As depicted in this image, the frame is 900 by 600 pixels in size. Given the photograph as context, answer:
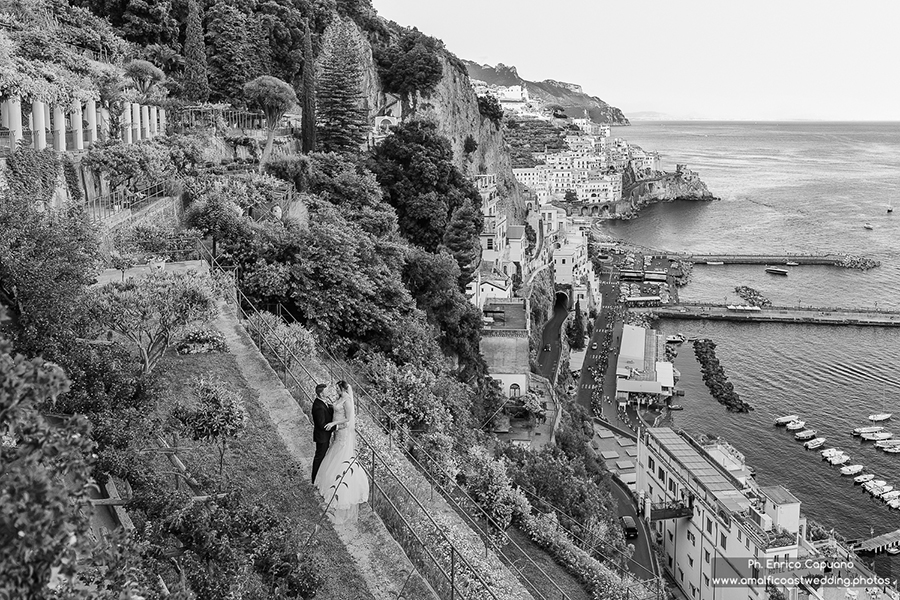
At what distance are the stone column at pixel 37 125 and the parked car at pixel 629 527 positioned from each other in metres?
18.3

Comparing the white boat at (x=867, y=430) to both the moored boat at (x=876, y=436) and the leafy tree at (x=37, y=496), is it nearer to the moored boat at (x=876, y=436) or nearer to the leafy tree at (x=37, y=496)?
the moored boat at (x=876, y=436)

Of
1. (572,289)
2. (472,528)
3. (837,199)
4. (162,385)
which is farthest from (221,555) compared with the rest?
(837,199)

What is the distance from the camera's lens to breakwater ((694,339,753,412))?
135ft

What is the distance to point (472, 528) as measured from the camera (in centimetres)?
1257

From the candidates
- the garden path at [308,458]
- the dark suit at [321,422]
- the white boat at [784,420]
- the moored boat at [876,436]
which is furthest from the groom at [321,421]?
the moored boat at [876,436]

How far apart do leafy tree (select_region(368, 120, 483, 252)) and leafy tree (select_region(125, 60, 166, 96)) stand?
8.25m

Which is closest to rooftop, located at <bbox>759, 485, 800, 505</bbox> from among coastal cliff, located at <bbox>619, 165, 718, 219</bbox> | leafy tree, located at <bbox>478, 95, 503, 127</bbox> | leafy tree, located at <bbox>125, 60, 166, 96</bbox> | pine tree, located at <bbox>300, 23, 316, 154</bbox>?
pine tree, located at <bbox>300, 23, 316, 154</bbox>

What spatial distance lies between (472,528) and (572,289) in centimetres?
4226

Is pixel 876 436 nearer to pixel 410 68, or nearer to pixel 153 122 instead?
pixel 410 68

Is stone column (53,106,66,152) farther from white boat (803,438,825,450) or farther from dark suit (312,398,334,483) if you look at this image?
white boat (803,438,825,450)

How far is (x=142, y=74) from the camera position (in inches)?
1149

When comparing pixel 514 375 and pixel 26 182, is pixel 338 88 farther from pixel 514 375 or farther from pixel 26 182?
pixel 26 182

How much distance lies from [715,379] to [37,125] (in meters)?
36.3

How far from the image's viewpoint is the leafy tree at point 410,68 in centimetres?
4772
